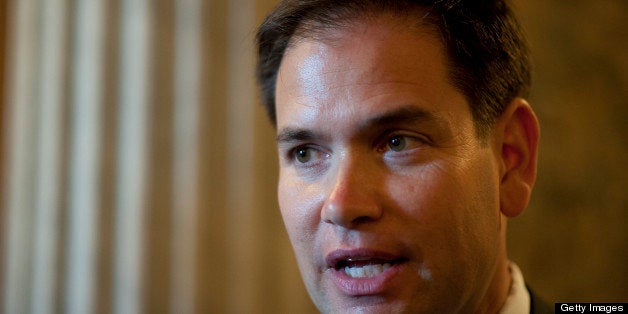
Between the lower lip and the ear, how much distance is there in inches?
16.0

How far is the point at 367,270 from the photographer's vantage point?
1.64m

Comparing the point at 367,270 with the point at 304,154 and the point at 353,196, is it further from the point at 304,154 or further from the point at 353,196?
the point at 304,154

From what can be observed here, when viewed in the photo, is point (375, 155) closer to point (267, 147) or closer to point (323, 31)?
point (323, 31)

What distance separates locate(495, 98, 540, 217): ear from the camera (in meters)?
1.86

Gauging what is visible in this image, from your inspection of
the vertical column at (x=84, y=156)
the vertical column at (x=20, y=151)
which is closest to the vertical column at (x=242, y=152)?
the vertical column at (x=84, y=156)

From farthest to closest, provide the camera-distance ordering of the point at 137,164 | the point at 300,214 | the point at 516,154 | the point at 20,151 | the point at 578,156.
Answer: the point at 578,156 → the point at 20,151 → the point at 137,164 → the point at 516,154 → the point at 300,214

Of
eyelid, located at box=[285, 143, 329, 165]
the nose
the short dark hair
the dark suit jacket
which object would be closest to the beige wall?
the dark suit jacket

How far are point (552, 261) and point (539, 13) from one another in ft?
4.72

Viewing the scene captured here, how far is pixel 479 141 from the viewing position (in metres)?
1.76

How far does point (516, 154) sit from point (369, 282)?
1.86ft

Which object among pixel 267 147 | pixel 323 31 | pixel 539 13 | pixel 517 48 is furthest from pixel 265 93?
pixel 539 13

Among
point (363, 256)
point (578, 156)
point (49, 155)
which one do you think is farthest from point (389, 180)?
point (578, 156)

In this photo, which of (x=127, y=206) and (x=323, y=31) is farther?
(x=127, y=206)

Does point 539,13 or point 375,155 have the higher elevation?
point 539,13
